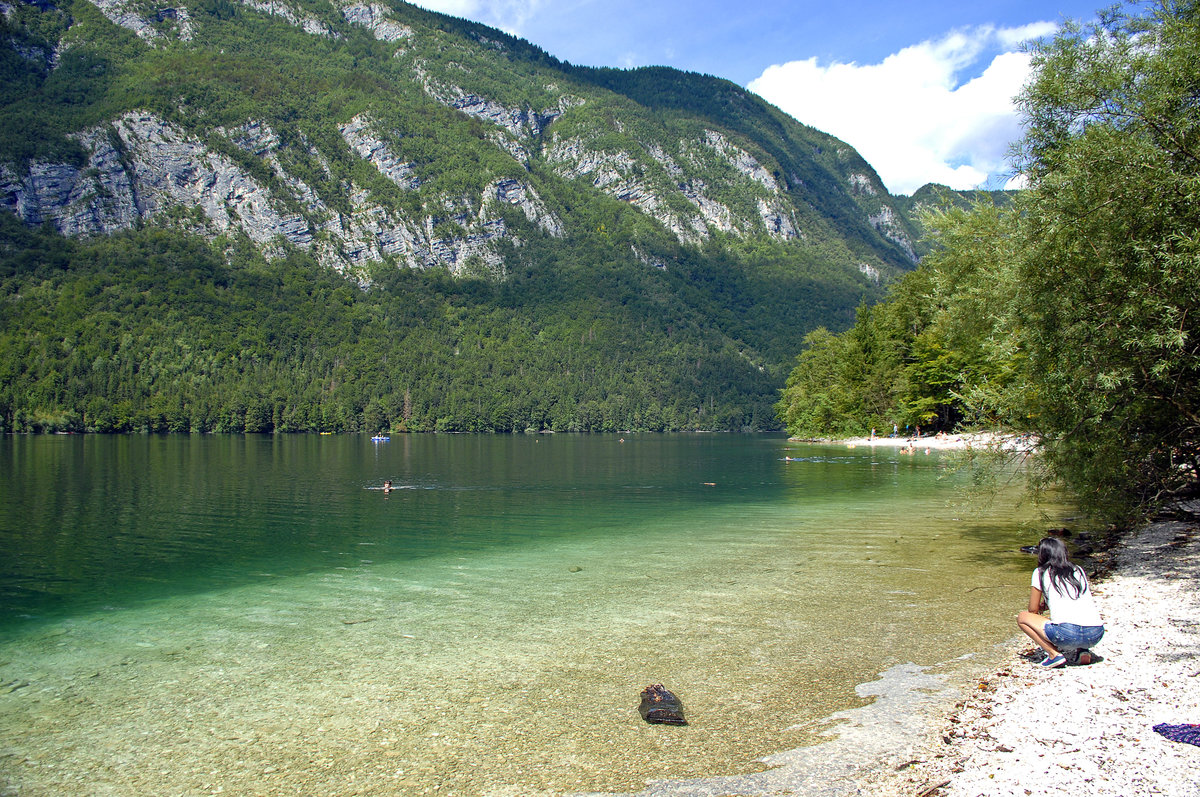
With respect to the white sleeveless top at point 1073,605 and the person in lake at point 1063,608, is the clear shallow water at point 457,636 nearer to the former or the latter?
the person in lake at point 1063,608

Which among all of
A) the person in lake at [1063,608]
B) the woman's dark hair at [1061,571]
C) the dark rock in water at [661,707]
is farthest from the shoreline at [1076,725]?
the dark rock in water at [661,707]

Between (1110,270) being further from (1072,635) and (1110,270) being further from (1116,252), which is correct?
(1072,635)

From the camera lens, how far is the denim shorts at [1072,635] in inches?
423

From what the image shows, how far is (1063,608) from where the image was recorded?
10906mm

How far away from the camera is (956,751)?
8.51 metres

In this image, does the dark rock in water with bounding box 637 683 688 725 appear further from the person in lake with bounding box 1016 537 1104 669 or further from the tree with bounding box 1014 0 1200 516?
the tree with bounding box 1014 0 1200 516

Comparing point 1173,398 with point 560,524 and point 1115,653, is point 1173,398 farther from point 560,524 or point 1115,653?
point 560,524

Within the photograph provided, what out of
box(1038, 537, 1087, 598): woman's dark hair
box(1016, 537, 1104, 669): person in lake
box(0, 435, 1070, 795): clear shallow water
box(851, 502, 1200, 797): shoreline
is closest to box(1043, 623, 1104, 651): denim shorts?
box(1016, 537, 1104, 669): person in lake

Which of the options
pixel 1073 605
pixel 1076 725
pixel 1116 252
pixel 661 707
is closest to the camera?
pixel 1076 725

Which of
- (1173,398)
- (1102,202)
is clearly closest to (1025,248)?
(1102,202)

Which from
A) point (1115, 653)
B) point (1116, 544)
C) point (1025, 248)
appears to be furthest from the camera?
point (1116, 544)

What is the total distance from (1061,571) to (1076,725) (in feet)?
8.31

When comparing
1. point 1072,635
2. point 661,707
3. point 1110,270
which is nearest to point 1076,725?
point 1072,635

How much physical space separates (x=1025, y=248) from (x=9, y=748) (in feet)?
68.3
